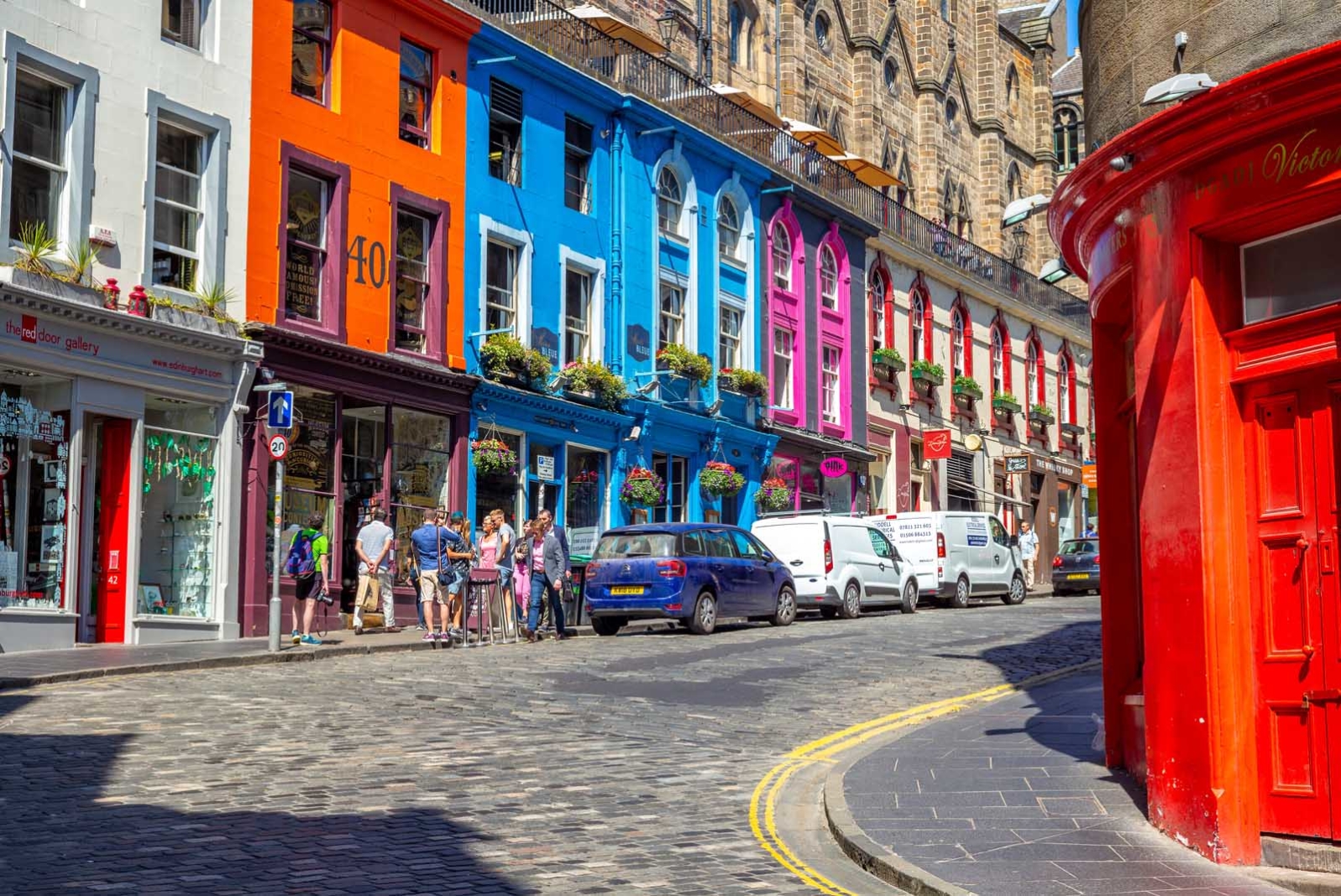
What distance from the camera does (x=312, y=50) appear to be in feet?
82.6

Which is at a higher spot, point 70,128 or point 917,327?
point 917,327

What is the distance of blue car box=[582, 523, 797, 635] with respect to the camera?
2288 cm

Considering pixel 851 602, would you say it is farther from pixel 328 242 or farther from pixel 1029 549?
pixel 1029 549

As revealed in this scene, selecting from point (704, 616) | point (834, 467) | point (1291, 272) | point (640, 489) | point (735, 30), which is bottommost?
point (704, 616)

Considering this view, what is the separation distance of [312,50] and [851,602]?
12832mm

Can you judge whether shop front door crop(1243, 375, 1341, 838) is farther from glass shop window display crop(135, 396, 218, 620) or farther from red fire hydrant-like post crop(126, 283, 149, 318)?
glass shop window display crop(135, 396, 218, 620)

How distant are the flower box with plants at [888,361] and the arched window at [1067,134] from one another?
30.9 meters

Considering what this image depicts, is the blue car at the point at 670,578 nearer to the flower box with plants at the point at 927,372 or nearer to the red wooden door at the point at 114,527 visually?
the red wooden door at the point at 114,527

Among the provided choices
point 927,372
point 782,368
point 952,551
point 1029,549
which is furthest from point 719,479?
point 1029,549

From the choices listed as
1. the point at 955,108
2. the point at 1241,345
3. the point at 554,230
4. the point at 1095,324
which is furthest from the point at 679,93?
the point at 1241,345

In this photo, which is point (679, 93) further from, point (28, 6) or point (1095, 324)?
point (1095, 324)

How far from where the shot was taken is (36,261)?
19.6 meters

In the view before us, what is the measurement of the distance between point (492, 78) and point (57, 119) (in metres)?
9.75

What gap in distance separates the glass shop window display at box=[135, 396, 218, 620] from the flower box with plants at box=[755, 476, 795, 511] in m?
15.8
